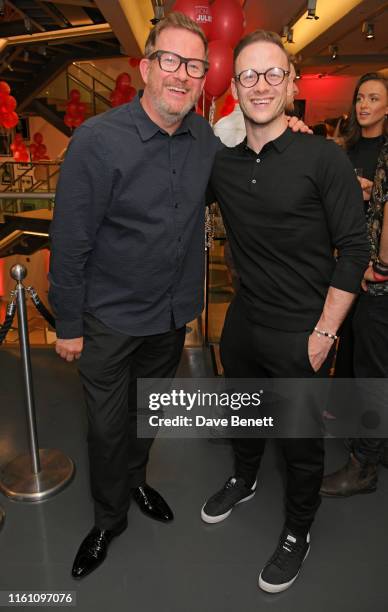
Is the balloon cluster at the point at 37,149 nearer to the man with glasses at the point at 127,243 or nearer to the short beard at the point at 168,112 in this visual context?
the man with glasses at the point at 127,243

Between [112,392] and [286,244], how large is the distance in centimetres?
75

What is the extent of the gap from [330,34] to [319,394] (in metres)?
7.11

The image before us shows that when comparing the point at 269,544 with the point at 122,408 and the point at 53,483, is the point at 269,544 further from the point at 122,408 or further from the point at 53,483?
the point at 53,483

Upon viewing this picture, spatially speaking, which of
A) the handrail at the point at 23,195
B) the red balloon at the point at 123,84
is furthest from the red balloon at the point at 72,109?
the handrail at the point at 23,195

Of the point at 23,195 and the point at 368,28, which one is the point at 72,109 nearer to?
the point at 368,28

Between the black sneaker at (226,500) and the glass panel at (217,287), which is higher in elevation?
the glass panel at (217,287)

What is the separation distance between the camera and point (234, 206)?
151 centimetres

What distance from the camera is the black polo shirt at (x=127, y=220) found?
142 centimetres

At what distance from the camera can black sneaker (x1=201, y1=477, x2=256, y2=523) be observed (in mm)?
1851

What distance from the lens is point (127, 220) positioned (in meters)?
1.49

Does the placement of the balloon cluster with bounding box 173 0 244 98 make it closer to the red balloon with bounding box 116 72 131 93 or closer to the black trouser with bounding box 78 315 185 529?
the black trouser with bounding box 78 315 185 529

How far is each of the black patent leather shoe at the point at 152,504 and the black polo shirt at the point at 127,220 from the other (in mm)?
711

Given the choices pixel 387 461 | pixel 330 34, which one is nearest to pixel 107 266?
pixel 387 461

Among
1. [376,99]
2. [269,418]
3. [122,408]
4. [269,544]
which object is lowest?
[269,544]
